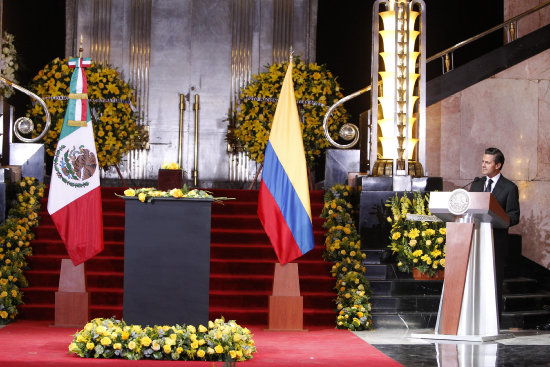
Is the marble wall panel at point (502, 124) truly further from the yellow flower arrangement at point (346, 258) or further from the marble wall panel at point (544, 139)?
the yellow flower arrangement at point (346, 258)

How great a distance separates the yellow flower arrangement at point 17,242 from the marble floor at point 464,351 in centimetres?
346

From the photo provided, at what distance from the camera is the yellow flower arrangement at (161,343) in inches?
245

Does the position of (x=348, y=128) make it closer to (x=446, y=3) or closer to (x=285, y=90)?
(x=285, y=90)

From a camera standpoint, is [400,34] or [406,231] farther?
[400,34]

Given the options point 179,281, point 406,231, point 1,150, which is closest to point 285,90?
point 406,231

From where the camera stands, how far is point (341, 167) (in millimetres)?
11516

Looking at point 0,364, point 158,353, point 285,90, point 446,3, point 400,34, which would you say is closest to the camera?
point 0,364

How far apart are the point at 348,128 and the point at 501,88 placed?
2048 mm

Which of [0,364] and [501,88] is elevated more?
[501,88]

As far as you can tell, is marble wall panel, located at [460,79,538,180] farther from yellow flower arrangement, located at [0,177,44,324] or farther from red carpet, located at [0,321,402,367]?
yellow flower arrangement, located at [0,177,44,324]

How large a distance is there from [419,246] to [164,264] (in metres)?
3.43

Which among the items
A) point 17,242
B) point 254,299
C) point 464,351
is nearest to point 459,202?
point 464,351

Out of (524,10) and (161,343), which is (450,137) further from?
(161,343)

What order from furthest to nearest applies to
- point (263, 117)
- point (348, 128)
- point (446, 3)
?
Result: point (446, 3) < point (263, 117) < point (348, 128)
